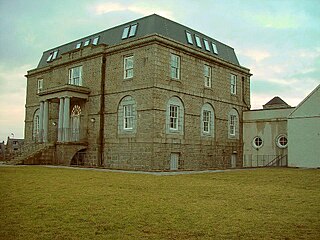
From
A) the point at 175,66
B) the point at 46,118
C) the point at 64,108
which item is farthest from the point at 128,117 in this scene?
the point at 46,118

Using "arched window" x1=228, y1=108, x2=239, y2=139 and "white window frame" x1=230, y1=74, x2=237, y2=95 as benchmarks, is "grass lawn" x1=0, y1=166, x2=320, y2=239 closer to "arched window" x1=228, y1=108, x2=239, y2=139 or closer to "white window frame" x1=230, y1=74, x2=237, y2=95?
"arched window" x1=228, y1=108, x2=239, y2=139

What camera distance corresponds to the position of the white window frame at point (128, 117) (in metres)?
25.9

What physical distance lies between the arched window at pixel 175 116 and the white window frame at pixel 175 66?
1.68m

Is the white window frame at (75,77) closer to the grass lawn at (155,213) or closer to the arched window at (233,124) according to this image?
the arched window at (233,124)

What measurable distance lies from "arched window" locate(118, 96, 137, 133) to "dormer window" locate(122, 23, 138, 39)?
5111 mm

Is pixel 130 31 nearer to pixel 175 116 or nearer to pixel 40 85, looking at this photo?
pixel 175 116

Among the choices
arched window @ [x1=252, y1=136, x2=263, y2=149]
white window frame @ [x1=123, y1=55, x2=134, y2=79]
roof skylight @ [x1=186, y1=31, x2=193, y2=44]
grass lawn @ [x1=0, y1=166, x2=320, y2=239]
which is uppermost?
roof skylight @ [x1=186, y1=31, x2=193, y2=44]

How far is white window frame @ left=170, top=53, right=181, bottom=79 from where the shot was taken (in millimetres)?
26059

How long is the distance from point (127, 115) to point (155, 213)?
732 inches

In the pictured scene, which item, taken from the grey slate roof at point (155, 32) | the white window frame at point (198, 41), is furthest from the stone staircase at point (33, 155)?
the white window frame at point (198, 41)

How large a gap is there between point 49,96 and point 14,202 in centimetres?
2192

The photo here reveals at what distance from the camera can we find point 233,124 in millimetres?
32750

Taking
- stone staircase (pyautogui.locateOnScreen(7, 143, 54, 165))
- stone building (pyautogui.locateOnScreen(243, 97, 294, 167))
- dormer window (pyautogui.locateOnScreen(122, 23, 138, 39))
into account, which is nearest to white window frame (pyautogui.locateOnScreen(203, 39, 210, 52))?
dormer window (pyautogui.locateOnScreen(122, 23, 138, 39))

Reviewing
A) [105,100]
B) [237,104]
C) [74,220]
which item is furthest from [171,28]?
[74,220]
